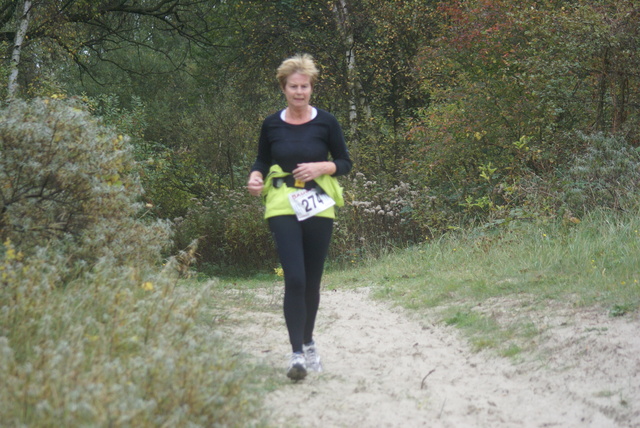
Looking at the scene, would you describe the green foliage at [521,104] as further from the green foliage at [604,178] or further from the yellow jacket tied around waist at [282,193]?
the yellow jacket tied around waist at [282,193]

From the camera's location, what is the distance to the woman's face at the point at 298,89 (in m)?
5.18

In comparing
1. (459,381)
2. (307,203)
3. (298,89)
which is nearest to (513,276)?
(459,381)

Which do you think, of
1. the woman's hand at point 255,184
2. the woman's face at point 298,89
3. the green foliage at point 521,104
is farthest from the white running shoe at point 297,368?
the green foliage at point 521,104

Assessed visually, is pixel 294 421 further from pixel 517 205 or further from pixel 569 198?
pixel 517 205

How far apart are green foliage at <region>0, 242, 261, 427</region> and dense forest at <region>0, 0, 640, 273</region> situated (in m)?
0.59

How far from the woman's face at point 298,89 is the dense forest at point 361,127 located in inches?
71.1

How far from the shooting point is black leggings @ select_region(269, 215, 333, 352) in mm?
5020

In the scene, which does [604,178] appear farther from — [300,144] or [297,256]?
[297,256]

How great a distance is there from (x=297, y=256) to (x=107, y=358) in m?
1.57

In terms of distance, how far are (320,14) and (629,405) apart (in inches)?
650

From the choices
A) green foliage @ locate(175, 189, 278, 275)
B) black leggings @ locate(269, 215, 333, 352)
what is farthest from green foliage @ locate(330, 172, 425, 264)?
black leggings @ locate(269, 215, 333, 352)

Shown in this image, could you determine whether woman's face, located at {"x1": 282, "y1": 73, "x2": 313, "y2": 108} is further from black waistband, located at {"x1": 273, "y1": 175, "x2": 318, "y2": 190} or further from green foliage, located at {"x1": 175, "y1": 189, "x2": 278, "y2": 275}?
green foliage, located at {"x1": 175, "y1": 189, "x2": 278, "y2": 275}

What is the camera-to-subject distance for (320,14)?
64.5 ft

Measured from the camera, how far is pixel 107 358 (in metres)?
3.82
